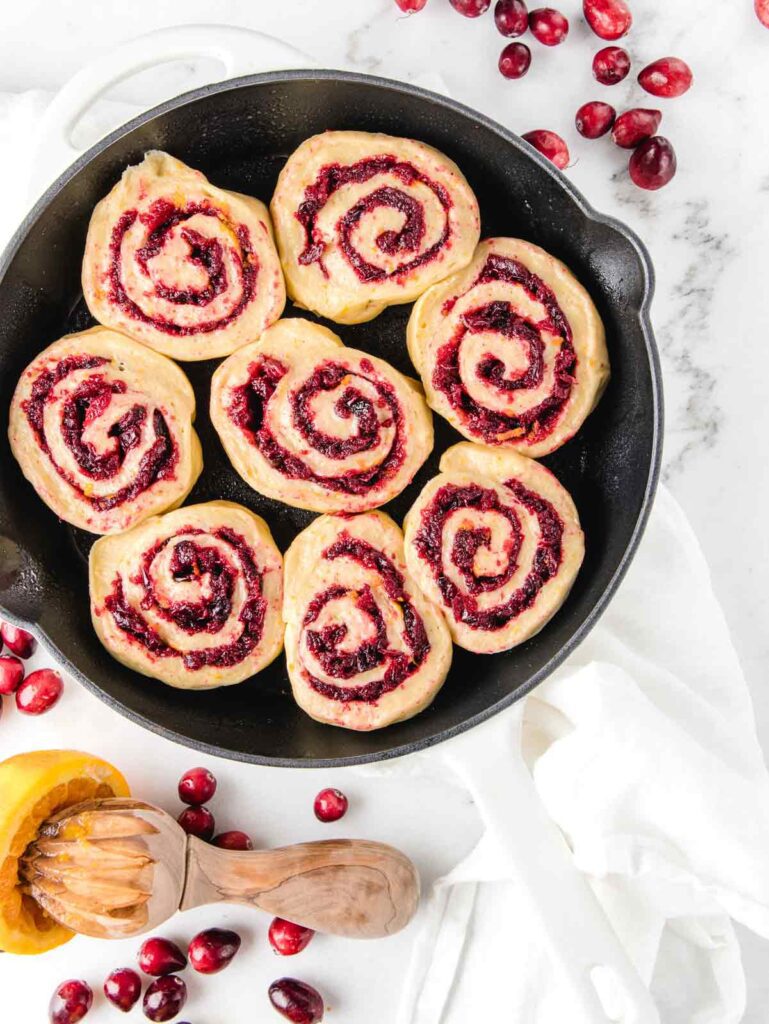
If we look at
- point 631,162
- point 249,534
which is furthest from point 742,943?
point 631,162

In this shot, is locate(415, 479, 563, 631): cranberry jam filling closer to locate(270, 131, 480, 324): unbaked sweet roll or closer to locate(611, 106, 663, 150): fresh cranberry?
locate(270, 131, 480, 324): unbaked sweet roll

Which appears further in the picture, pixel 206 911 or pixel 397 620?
pixel 206 911

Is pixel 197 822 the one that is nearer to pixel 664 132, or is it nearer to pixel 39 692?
pixel 39 692

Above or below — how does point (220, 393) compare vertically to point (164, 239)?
below

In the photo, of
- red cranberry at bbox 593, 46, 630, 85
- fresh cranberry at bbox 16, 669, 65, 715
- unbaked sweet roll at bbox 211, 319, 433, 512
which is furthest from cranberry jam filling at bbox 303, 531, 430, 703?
red cranberry at bbox 593, 46, 630, 85

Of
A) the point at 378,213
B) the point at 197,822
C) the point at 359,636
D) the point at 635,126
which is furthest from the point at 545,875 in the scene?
the point at 635,126

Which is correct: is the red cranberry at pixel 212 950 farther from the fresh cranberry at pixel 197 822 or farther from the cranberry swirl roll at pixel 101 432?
the cranberry swirl roll at pixel 101 432

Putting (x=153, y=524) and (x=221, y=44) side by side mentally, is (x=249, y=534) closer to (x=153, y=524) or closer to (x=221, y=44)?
(x=153, y=524)
